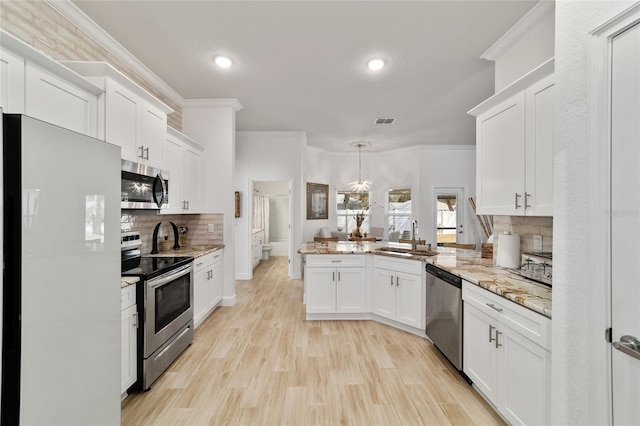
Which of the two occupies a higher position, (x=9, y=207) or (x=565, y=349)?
(x=9, y=207)

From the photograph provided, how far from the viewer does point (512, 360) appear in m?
1.77

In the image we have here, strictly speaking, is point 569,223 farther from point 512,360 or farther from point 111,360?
point 111,360

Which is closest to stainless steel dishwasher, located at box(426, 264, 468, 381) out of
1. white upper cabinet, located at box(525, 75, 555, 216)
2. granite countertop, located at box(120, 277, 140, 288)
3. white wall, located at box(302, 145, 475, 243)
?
white upper cabinet, located at box(525, 75, 555, 216)

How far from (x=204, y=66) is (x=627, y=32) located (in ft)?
11.0

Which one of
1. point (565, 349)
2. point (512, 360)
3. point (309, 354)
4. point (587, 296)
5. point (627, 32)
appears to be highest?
point (627, 32)

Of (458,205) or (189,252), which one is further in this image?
(458,205)

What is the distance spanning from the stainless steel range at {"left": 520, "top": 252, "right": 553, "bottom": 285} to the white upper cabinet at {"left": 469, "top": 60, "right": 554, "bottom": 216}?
0.37 meters

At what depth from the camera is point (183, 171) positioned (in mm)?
3686

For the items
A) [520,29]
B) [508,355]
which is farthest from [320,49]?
[508,355]

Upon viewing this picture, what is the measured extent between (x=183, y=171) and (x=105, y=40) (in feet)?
4.92

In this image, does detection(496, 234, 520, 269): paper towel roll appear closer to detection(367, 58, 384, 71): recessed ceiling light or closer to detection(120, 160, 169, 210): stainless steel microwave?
detection(367, 58, 384, 71): recessed ceiling light

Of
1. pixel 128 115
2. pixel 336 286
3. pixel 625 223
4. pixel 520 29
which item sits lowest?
pixel 336 286

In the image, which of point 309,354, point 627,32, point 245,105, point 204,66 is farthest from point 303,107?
point 627,32

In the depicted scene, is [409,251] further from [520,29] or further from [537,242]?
[520,29]
